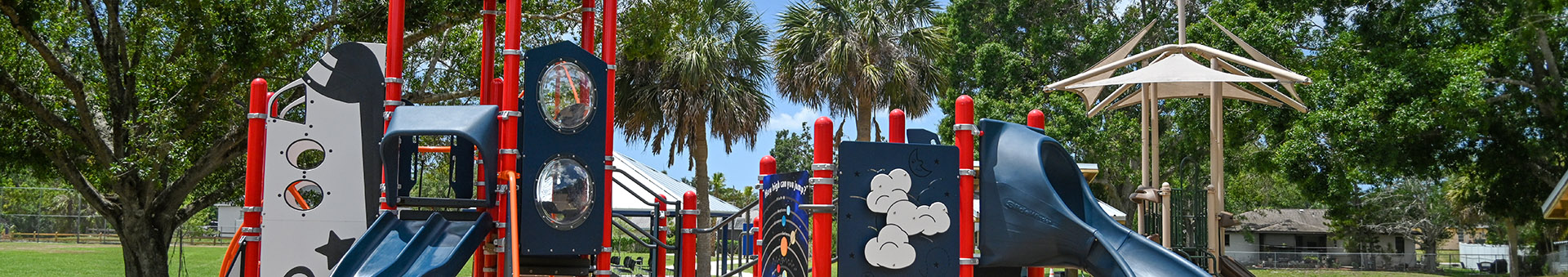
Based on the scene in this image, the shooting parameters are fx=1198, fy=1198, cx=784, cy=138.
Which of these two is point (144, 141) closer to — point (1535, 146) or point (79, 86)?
point (79, 86)

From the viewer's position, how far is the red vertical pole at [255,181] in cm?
840

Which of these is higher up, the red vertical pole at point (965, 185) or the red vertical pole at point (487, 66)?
the red vertical pole at point (487, 66)

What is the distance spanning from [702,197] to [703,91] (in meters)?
2.22

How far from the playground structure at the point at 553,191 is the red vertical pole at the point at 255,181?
0.04ft

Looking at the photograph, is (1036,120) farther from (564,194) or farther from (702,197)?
(702,197)

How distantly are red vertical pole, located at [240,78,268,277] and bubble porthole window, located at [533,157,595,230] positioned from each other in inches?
83.2

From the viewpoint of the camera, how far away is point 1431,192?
145 feet

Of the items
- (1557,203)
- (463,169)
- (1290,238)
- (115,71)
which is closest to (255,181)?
(463,169)

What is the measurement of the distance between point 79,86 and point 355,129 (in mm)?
7094

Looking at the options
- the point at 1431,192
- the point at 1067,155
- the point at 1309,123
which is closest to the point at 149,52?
the point at 1067,155

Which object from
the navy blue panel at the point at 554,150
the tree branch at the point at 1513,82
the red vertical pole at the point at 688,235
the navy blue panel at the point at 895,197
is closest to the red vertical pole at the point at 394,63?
the navy blue panel at the point at 554,150

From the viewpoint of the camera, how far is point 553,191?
7992mm

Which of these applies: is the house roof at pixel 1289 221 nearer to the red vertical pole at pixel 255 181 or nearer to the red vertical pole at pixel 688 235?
the red vertical pole at pixel 688 235

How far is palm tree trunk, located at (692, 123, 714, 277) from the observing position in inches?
872
